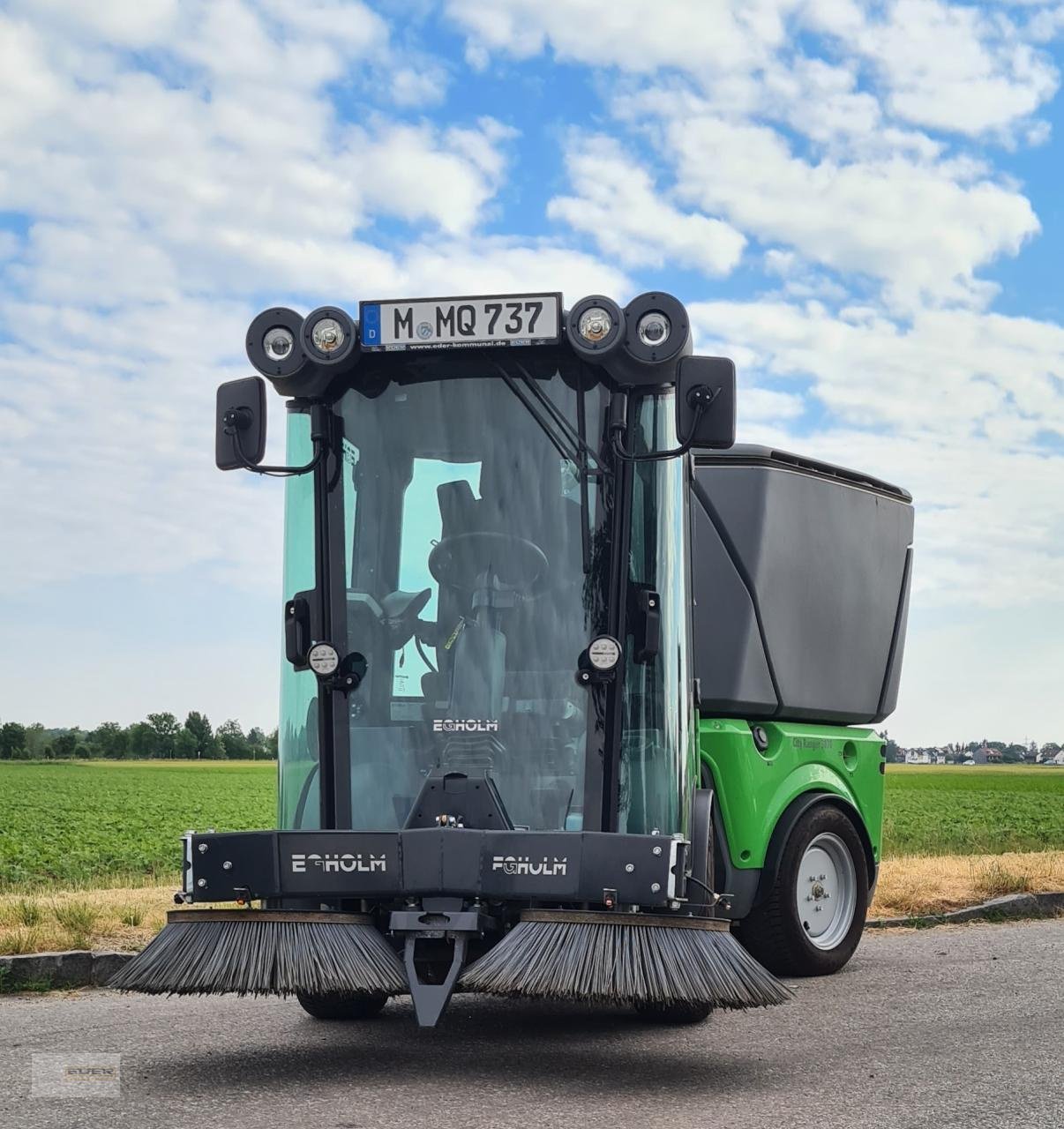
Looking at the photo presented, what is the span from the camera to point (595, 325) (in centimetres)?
615

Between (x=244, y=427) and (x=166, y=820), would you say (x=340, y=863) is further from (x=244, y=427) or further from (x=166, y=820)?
(x=166, y=820)

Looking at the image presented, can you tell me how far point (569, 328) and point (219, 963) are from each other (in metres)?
2.73

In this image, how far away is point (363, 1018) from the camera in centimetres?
737

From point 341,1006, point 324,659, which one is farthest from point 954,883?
point 324,659

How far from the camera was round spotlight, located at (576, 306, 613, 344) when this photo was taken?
6.14 m

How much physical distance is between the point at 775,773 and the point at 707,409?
3.07m

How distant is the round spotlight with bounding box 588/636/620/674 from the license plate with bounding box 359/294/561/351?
1.21 m

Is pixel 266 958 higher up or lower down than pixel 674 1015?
higher up

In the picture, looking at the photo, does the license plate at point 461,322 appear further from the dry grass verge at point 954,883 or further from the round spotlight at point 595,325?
the dry grass verge at point 954,883

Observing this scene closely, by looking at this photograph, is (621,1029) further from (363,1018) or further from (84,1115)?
(84,1115)

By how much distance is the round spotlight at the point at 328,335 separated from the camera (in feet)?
20.8

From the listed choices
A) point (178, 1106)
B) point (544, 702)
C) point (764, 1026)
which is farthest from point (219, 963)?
point (764, 1026)

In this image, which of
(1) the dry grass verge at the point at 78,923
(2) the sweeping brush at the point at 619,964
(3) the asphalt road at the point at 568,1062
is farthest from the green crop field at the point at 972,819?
(2) the sweeping brush at the point at 619,964

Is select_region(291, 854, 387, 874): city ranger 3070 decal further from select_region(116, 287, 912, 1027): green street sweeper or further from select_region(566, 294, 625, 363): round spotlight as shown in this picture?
select_region(566, 294, 625, 363): round spotlight
